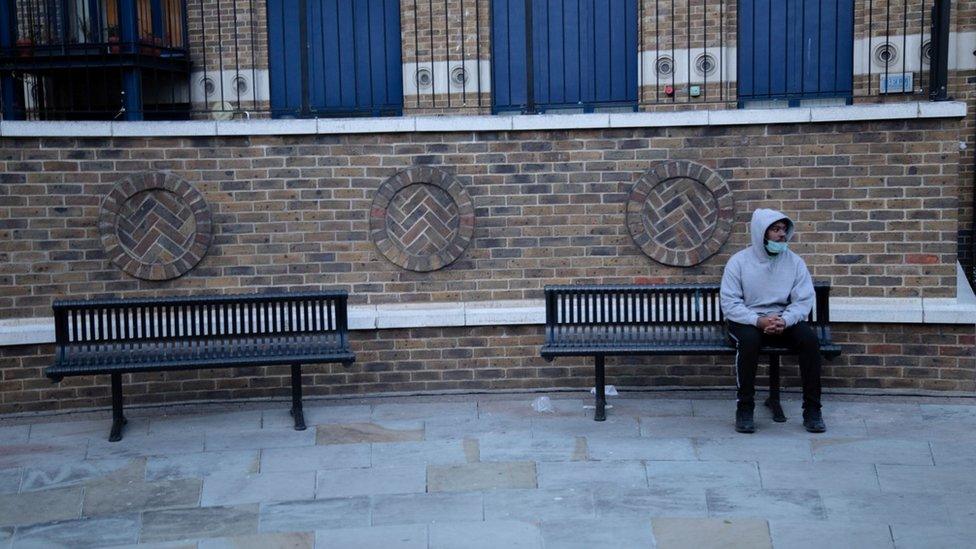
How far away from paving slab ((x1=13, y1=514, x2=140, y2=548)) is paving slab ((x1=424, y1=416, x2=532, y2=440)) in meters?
2.02

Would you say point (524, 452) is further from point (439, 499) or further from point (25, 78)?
point (25, 78)

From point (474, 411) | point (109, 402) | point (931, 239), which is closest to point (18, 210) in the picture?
point (109, 402)

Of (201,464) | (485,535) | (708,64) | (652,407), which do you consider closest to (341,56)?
(708,64)

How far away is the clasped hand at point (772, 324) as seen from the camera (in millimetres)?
7174

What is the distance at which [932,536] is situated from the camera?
566 cm

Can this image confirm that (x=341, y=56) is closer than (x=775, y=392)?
No

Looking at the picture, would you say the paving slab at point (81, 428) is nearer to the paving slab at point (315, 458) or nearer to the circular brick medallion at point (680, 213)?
the paving slab at point (315, 458)

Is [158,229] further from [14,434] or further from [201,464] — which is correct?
[201,464]

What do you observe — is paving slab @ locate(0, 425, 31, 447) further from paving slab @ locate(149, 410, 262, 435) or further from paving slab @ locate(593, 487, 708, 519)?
paving slab @ locate(593, 487, 708, 519)

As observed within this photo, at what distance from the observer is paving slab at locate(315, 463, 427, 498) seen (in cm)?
644

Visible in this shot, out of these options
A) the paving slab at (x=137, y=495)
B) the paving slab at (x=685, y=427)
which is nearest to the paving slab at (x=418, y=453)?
the paving slab at (x=137, y=495)

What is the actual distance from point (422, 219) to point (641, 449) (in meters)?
2.38

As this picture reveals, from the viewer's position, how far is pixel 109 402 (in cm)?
817

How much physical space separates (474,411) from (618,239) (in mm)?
1601
